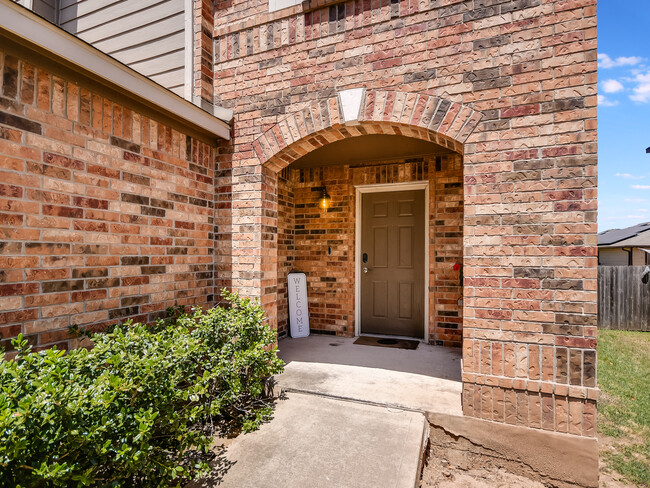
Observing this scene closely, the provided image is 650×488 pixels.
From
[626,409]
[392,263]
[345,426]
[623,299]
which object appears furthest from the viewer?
[623,299]

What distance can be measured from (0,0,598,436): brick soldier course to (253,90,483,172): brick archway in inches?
0.6

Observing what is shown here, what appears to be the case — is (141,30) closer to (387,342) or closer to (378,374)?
(378,374)

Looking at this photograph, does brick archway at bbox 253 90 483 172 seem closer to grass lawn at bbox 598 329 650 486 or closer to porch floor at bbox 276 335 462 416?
porch floor at bbox 276 335 462 416

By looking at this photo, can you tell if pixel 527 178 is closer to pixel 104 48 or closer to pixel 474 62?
pixel 474 62

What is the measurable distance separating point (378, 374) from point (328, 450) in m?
1.32

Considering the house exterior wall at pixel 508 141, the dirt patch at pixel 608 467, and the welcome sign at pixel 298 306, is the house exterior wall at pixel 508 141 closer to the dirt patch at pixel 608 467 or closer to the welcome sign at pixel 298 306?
the dirt patch at pixel 608 467

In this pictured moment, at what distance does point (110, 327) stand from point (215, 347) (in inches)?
30.2

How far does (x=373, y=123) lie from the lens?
119 inches

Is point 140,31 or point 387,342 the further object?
point 387,342

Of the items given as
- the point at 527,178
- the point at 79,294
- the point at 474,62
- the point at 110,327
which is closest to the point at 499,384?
the point at 527,178

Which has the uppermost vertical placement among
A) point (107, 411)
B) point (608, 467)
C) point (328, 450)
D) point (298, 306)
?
point (107, 411)

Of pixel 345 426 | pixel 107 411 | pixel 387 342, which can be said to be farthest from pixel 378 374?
pixel 107 411

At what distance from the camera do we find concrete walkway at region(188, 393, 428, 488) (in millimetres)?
1942

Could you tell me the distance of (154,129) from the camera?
9.56ft
